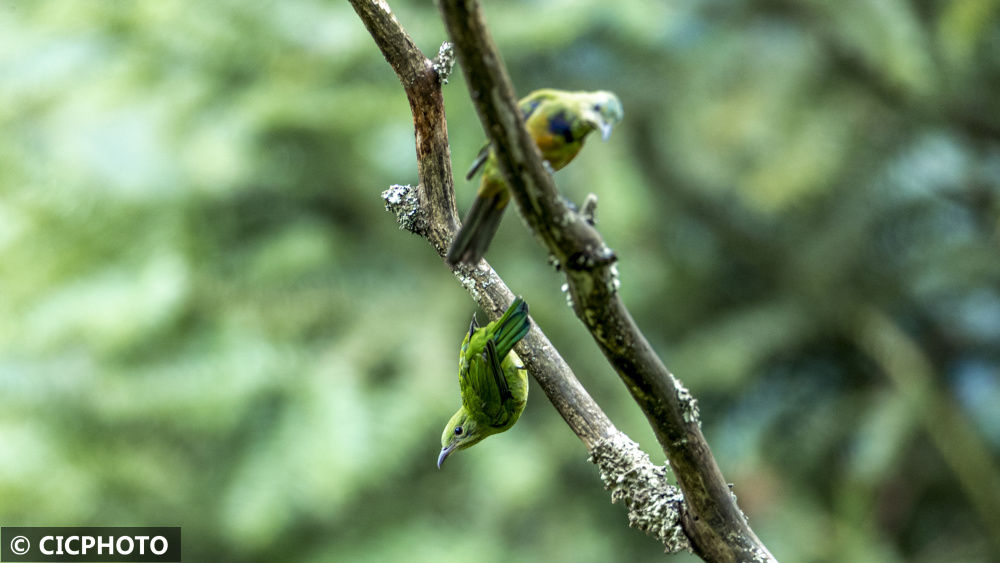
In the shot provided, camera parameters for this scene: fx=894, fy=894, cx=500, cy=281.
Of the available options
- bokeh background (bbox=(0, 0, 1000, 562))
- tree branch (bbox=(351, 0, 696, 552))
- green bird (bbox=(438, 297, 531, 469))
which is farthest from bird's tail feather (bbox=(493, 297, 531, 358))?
bokeh background (bbox=(0, 0, 1000, 562))

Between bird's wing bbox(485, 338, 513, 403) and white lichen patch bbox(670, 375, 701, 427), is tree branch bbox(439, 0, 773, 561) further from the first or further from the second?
bird's wing bbox(485, 338, 513, 403)

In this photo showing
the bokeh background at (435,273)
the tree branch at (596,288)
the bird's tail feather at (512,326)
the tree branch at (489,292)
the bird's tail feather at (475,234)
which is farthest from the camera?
the bokeh background at (435,273)

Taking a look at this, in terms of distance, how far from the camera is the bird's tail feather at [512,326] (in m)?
0.93

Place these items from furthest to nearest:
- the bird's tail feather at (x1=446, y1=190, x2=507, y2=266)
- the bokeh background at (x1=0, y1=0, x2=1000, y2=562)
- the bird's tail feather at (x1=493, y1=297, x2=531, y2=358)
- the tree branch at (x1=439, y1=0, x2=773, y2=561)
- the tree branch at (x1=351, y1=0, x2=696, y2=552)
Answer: the bokeh background at (x1=0, y1=0, x2=1000, y2=562) → the tree branch at (x1=351, y1=0, x2=696, y2=552) → the bird's tail feather at (x1=493, y1=297, x2=531, y2=358) → the bird's tail feather at (x1=446, y1=190, x2=507, y2=266) → the tree branch at (x1=439, y1=0, x2=773, y2=561)

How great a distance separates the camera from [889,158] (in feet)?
13.6

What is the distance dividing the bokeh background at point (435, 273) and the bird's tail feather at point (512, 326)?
247 cm

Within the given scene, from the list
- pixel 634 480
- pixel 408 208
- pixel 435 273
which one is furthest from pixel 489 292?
pixel 435 273

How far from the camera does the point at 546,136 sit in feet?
2.57

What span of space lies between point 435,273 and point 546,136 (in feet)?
11.1

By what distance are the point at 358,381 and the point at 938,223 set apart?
297 cm


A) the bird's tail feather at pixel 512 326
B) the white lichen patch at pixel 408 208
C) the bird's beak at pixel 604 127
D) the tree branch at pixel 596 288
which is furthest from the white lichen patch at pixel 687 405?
the white lichen patch at pixel 408 208

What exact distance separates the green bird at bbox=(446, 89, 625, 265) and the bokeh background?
8.56ft

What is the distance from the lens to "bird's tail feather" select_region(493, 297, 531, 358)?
0.93 metres

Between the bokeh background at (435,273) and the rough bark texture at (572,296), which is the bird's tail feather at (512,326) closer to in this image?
the rough bark texture at (572,296)
